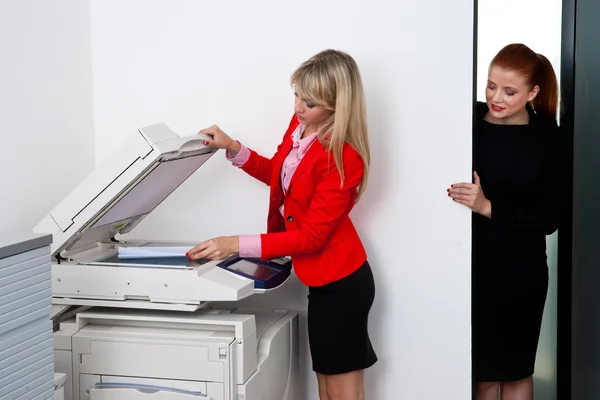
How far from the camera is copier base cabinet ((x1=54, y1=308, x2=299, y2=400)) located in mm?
1822

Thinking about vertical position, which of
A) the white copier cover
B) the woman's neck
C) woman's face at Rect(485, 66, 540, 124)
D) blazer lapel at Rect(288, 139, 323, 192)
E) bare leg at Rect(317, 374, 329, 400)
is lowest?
bare leg at Rect(317, 374, 329, 400)

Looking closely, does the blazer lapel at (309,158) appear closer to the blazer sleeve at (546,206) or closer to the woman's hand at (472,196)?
the woman's hand at (472,196)

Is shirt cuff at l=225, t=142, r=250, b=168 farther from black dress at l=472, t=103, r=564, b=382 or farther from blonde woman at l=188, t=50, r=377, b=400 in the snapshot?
black dress at l=472, t=103, r=564, b=382

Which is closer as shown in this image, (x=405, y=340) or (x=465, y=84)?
(x=465, y=84)

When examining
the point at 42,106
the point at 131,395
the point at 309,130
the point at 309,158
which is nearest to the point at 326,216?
the point at 309,158

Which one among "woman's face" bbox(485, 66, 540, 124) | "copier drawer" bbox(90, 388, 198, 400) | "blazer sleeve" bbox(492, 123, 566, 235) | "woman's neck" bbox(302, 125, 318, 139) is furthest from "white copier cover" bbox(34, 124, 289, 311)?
"woman's face" bbox(485, 66, 540, 124)

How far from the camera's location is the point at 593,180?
242cm

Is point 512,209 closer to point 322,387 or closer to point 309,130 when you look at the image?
point 309,130

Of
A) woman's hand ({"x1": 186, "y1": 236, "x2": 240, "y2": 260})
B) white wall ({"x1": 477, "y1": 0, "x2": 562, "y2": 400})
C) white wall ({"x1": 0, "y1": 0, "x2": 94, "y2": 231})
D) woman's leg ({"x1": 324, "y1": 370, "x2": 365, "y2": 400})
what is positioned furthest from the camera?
white wall ({"x1": 477, "y1": 0, "x2": 562, "y2": 400})

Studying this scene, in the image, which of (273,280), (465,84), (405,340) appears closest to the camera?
(273,280)

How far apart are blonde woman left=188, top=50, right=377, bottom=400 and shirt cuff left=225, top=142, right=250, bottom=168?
1 cm

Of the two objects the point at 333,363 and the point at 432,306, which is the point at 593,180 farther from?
the point at 333,363

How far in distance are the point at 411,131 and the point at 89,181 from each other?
1.02 meters

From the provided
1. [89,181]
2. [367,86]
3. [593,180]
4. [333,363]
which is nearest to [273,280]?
[333,363]
